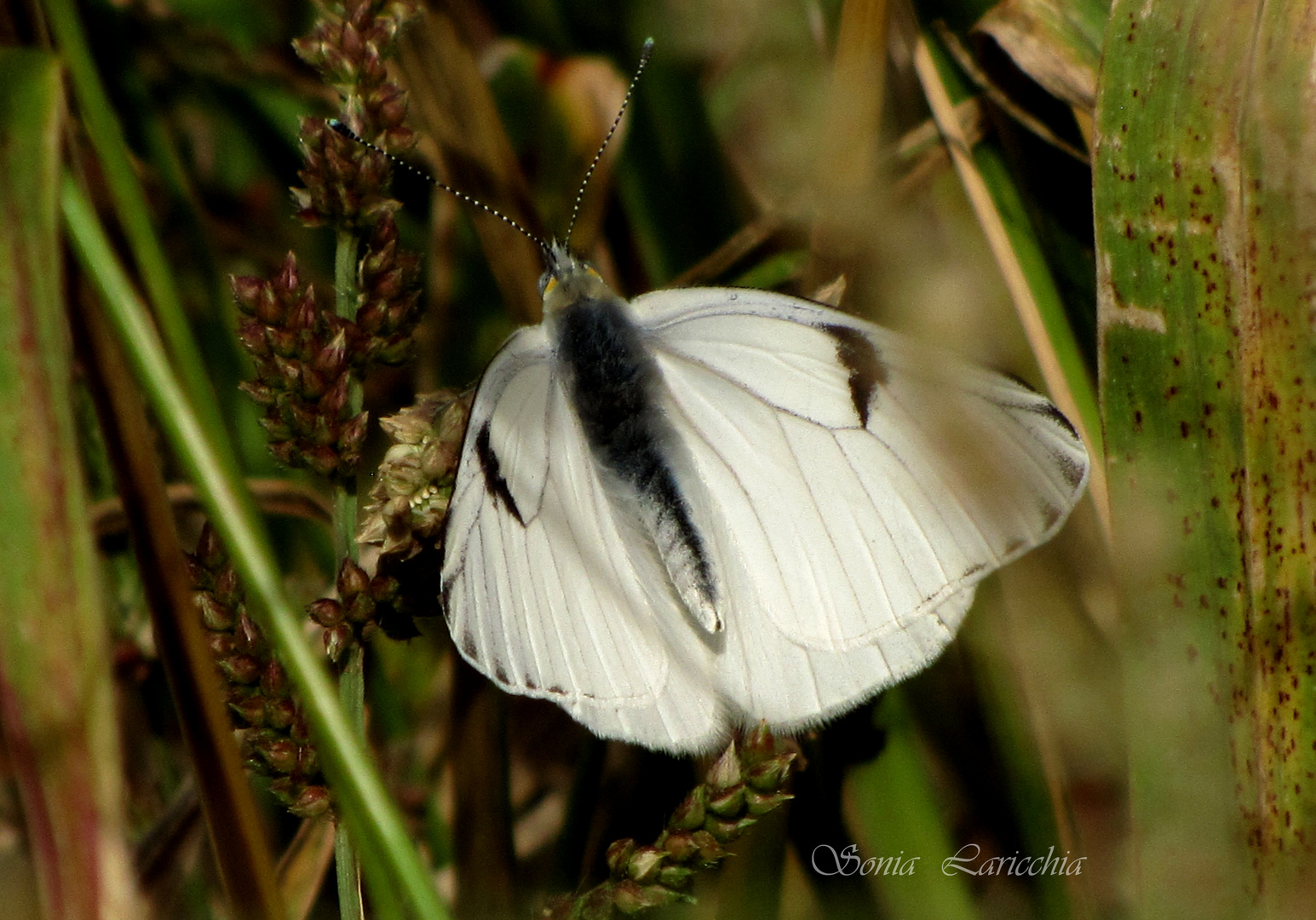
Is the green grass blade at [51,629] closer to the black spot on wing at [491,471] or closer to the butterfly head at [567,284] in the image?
the black spot on wing at [491,471]

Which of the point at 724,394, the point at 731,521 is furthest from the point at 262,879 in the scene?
the point at 724,394

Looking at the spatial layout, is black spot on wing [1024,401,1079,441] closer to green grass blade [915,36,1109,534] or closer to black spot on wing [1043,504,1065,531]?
black spot on wing [1043,504,1065,531]

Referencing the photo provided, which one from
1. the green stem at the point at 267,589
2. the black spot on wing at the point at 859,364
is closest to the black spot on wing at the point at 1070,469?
the black spot on wing at the point at 859,364

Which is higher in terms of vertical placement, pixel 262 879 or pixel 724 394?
pixel 724 394

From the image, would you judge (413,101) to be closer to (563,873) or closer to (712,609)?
(712,609)

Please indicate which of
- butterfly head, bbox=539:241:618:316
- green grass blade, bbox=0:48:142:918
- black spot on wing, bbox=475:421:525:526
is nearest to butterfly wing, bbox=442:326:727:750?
black spot on wing, bbox=475:421:525:526
